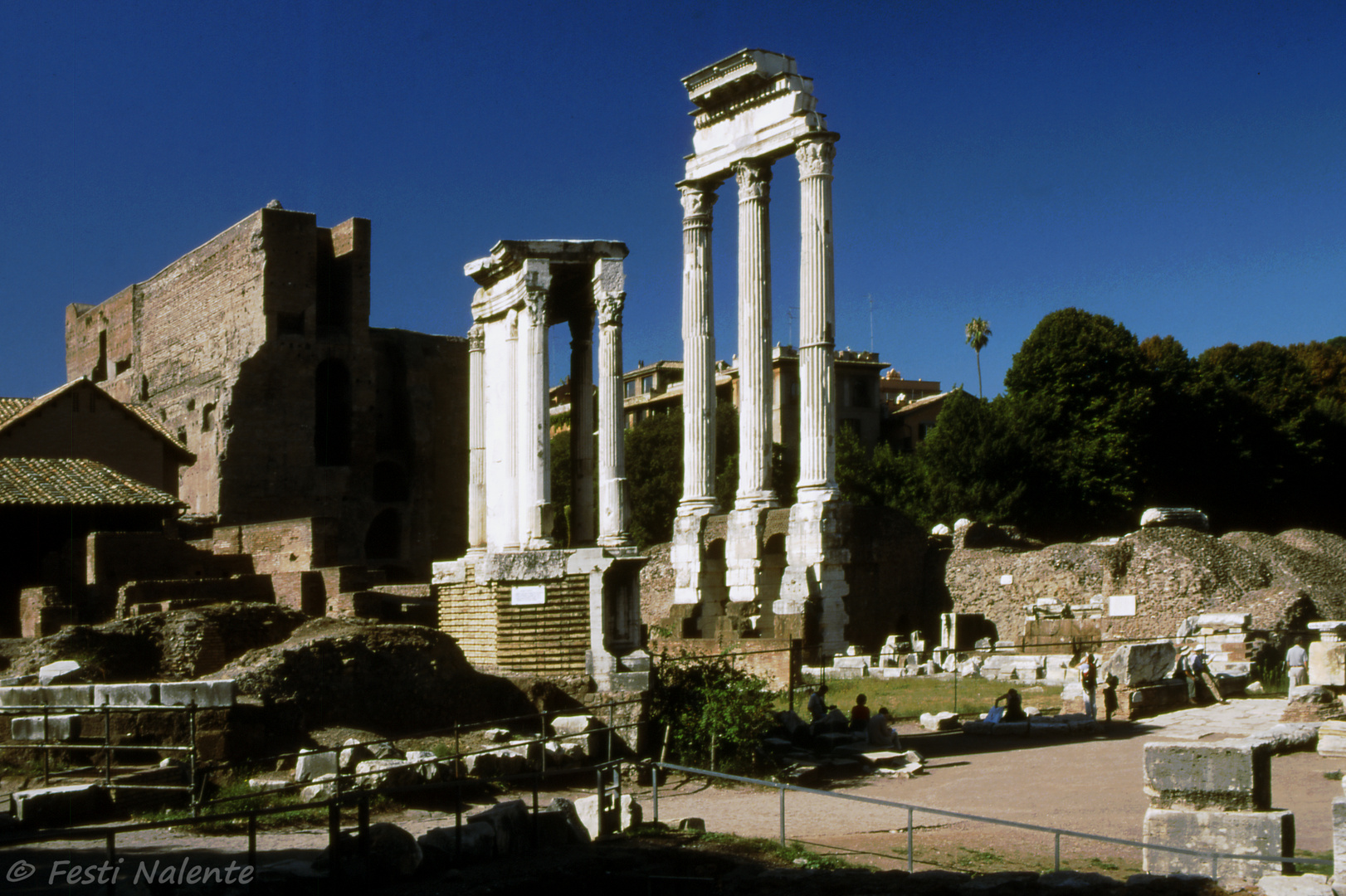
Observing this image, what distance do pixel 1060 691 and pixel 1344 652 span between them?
16.9 ft

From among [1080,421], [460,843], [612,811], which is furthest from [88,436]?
[1080,421]

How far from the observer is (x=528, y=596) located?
1274 cm

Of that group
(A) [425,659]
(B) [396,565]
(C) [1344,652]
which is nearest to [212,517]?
(B) [396,565]

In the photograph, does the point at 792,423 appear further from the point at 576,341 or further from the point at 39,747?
the point at 39,747

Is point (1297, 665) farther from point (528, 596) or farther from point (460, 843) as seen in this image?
point (460, 843)

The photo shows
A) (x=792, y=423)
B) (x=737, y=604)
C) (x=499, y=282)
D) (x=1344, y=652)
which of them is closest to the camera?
(x=499, y=282)

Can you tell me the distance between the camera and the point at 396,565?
40156 mm

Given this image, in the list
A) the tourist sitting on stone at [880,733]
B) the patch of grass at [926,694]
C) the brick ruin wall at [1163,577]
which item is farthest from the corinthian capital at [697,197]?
the tourist sitting on stone at [880,733]

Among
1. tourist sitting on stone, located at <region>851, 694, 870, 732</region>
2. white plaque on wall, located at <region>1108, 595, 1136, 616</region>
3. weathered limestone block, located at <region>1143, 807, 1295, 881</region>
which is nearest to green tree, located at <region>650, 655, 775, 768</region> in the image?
tourist sitting on stone, located at <region>851, 694, 870, 732</region>

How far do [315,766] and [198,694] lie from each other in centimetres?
116

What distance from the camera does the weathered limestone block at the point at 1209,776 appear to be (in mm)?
8031

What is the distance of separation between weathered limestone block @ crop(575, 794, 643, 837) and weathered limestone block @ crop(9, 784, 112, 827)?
332 centimetres

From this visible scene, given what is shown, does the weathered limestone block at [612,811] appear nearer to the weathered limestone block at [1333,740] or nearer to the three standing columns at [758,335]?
the weathered limestone block at [1333,740]

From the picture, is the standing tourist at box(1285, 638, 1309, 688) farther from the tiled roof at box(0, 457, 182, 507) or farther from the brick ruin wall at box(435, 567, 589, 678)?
the tiled roof at box(0, 457, 182, 507)
